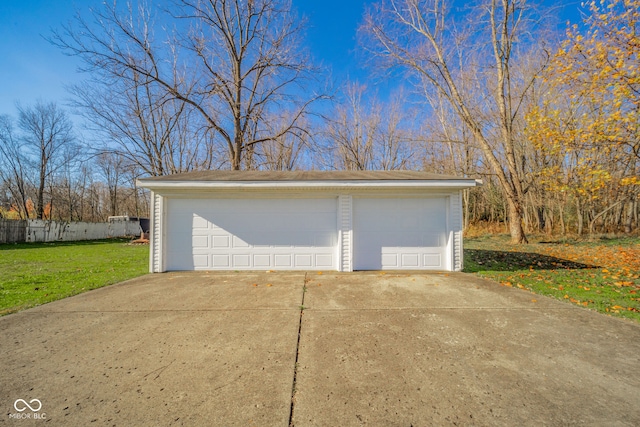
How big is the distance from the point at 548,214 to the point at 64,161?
4337 cm

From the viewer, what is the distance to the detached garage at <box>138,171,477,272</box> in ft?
20.5

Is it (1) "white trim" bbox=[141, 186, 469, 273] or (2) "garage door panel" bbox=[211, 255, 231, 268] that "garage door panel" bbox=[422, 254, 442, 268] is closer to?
(1) "white trim" bbox=[141, 186, 469, 273]

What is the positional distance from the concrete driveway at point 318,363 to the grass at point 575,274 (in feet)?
2.10

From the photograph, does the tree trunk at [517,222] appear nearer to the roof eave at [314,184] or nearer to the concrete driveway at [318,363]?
the roof eave at [314,184]

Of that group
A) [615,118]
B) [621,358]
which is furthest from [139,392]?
[615,118]

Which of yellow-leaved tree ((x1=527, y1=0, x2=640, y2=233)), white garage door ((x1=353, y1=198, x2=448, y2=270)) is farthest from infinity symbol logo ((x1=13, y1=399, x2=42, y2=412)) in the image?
yellow-leaved tree ((x1=527, y1=0, x2=640, y2=233))

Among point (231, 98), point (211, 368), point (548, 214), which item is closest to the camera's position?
point (211, 368)

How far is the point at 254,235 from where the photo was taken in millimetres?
6434

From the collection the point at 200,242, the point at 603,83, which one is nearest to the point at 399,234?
the point at 200,242

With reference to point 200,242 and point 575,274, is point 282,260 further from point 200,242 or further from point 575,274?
point 575,274

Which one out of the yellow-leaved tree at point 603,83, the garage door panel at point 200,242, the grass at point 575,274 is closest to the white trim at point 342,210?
the garage door panel at point 200,242

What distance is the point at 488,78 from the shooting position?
43.3ft

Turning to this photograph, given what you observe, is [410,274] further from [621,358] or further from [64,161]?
[64,161]

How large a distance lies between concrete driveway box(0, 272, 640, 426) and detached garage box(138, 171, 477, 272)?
7.21ft
